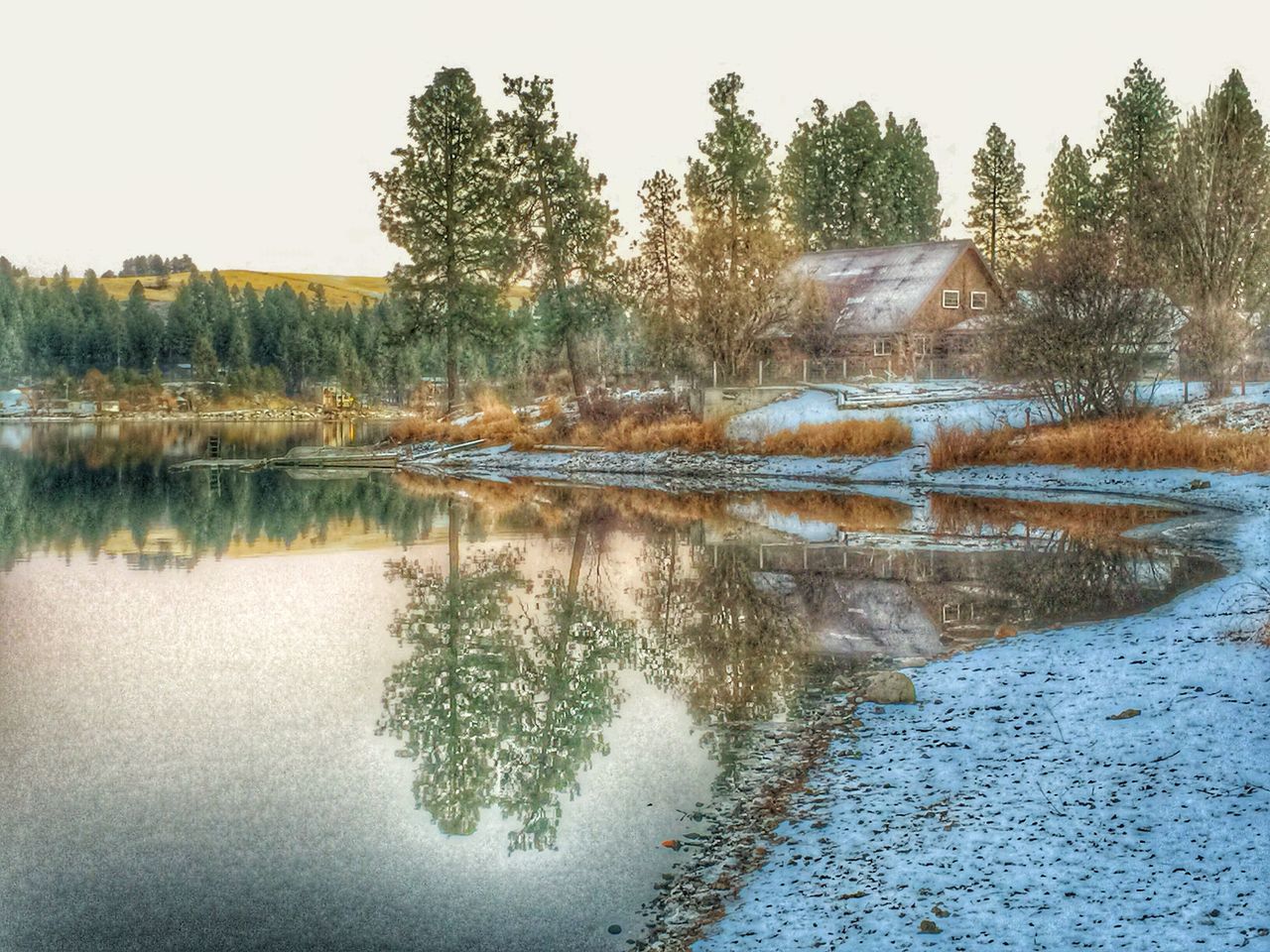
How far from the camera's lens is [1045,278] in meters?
35.2

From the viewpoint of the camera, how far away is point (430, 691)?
1288 centimetres

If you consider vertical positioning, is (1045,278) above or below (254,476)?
above

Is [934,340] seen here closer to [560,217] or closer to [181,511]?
[560,217]

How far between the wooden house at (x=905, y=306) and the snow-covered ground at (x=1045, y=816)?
1902 inches

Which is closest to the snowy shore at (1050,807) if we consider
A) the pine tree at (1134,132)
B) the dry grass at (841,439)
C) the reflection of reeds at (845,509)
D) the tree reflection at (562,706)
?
the tree reflection at (562,706)

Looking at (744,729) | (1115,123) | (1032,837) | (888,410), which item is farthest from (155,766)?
(1115,123)

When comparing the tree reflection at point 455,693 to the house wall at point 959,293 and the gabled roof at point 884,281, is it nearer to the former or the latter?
the gabled roof at point 884,281

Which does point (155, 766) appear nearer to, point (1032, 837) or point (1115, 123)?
point (1032, 837)

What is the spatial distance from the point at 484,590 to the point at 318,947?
12.8m

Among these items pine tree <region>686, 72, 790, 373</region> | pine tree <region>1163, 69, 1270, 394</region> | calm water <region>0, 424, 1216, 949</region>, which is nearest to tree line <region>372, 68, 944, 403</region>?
pine tree <region>686, 72, 790, 373</region>

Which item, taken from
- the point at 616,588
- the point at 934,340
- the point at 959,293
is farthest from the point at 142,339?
the point at 616,588

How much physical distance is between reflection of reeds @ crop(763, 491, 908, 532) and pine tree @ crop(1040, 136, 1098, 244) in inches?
1999

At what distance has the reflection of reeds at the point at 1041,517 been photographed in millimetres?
25609

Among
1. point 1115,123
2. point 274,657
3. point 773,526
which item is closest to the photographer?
point 274,657
